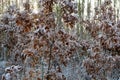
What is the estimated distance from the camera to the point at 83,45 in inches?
336

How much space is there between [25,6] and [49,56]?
2.75 meters

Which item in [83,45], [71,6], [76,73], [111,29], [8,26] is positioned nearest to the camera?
[71,6]

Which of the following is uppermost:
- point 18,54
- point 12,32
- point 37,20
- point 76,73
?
point 37,20

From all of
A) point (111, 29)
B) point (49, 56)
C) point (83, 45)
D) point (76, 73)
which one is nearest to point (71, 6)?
point (49, 56)

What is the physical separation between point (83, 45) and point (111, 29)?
1351mm

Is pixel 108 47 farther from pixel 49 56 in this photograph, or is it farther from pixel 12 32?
pixel 12 32

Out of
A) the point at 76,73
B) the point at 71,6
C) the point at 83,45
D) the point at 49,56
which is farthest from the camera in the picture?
the point at 76,73

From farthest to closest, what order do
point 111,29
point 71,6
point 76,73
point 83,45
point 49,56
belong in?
point 76,73, point 83,45, point 111,29, point 49,56, point 71,6

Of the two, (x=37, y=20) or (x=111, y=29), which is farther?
(x=111, y=29)

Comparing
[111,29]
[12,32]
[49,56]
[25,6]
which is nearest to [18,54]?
[12,32]

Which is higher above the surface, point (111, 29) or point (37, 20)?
point (37, 20)

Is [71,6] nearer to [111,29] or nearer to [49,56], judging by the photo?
[49,56]

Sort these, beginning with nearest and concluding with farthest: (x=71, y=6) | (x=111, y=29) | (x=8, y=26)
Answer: (x=71, y=6) → (x=111, y=29) → (x=8, y=26)

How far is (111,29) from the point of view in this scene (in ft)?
24.4
